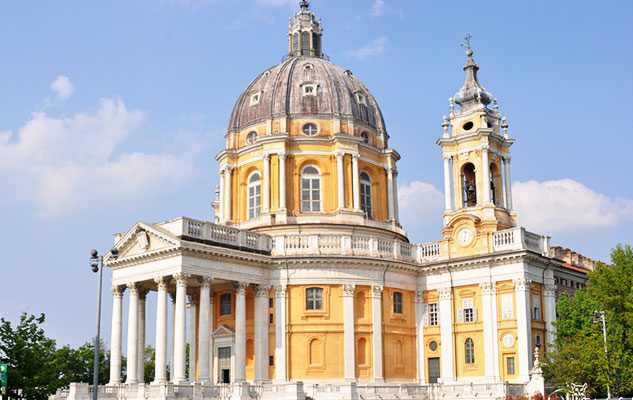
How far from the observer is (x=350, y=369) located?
163 ft

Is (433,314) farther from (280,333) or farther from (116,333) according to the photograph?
(116,333)

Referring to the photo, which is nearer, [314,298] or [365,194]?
[314,298]

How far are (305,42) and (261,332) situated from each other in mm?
25677

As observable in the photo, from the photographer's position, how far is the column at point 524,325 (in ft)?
158

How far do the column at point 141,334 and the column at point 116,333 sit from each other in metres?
1.09

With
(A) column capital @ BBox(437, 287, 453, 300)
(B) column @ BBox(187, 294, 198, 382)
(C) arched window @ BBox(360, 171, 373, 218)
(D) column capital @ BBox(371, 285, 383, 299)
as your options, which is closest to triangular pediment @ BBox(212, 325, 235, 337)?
(B) column @ BBox(187, 294, 198, 382)

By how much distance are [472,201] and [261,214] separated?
14.0m

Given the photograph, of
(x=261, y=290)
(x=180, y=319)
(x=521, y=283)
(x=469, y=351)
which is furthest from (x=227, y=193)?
(x=521, y=283)

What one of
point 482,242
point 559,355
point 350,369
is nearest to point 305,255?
point 350,369

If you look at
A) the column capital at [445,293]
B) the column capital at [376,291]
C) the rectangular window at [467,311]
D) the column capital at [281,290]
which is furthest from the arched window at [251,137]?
the rectangular window at [467,311]

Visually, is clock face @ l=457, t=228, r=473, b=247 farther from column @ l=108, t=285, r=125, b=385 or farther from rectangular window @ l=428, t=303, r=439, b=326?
column @ l=108, t=285, r=125, b=385

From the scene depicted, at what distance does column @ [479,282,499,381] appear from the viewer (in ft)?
163

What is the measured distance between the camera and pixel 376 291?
51.7 m

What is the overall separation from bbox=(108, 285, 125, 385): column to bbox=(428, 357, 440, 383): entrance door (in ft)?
62.3
